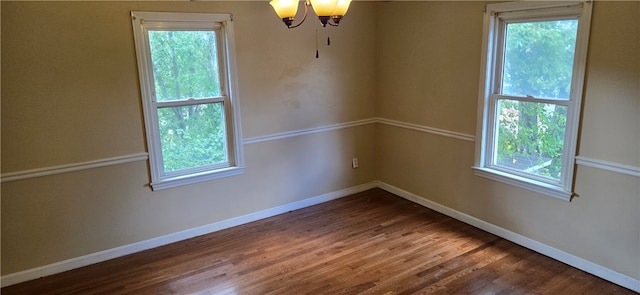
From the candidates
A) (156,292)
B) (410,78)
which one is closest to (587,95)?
(410,78)

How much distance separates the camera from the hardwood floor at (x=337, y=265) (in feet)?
9.20

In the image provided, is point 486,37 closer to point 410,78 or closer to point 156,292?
point 410,78

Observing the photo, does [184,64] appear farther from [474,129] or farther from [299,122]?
[474,129]

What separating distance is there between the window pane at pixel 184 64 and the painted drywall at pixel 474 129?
189cm

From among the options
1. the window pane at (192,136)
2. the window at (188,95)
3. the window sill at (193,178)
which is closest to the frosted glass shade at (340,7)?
the window at (188,95)

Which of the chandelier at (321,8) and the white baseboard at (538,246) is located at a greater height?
the chandelier at (321,8)

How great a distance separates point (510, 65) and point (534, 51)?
238mm

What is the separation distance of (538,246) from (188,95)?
3157 millimetres

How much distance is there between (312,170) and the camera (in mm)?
4246

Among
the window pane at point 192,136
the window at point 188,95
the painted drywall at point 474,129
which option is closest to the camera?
the painted drywall at point 474,129

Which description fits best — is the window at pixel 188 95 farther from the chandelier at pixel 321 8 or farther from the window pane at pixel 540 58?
the window pane at pixel 540 58

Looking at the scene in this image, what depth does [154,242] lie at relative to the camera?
3451mm

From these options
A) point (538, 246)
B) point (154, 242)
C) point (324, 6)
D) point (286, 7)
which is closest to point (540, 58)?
point (538, 246)

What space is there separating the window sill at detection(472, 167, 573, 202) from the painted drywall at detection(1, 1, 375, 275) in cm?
158
